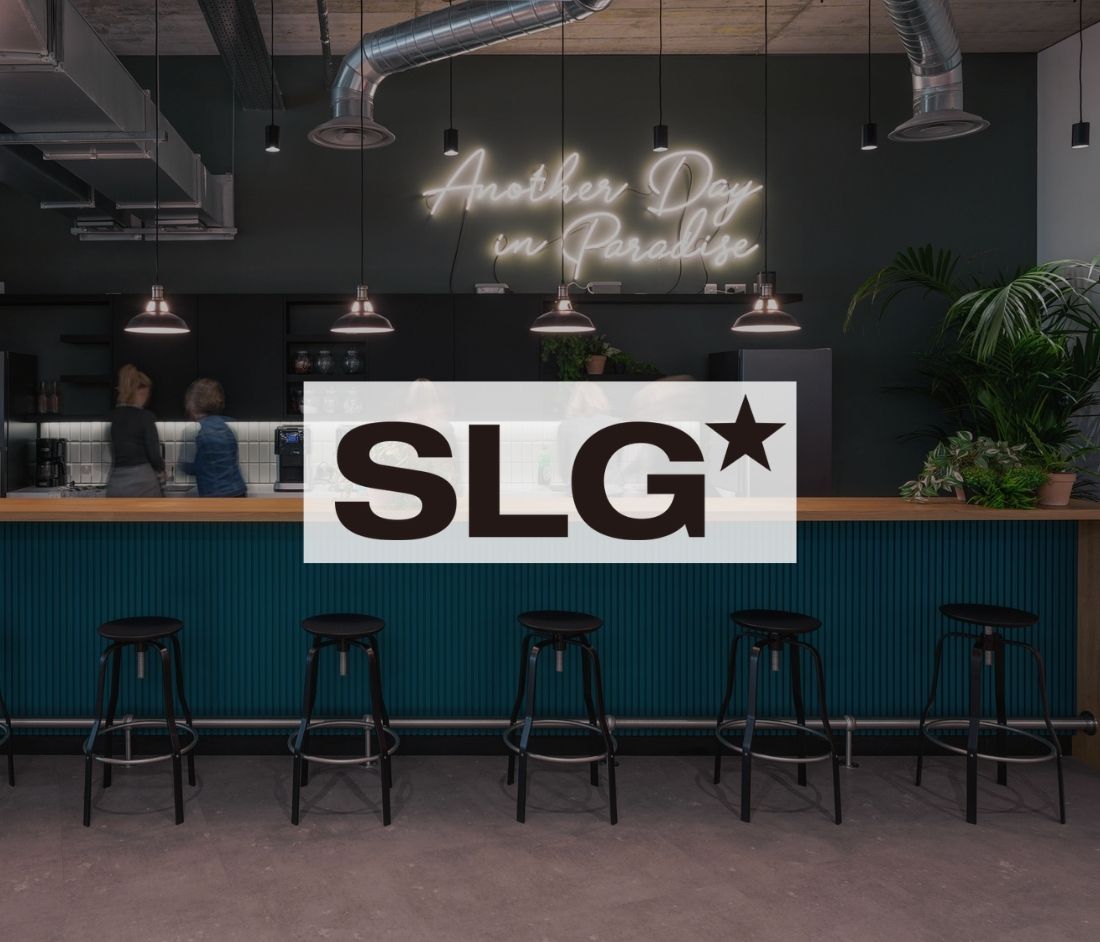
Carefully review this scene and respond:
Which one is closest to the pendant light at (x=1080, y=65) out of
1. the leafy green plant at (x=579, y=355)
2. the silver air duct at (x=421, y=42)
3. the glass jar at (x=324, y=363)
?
the leafy green plant at (x=579, y=355)

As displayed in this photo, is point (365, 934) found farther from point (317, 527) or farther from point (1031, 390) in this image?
point (1031, 390)

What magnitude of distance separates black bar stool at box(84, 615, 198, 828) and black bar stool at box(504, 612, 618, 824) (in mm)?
1250

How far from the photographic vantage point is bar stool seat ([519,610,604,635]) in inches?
133

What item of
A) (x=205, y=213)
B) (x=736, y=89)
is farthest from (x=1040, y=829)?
(x=205, y=213)

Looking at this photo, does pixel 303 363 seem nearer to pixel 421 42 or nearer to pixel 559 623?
pixel 421 42

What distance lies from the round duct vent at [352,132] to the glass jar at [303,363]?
1812 millimetres

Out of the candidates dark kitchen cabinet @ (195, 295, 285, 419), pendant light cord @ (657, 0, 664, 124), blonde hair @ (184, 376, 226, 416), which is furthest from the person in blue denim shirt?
pendant light cord @ (657, 0, 664, 124)

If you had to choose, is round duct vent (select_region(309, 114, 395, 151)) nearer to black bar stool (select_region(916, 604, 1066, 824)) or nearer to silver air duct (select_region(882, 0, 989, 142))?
silver air duct (select_region(882, 0, 989, 142))

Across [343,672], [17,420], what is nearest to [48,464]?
[17,420]

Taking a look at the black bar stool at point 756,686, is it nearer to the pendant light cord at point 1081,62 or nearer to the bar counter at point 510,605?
the bar counter at point 510,605

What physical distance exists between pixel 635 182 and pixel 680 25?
3.45 feet

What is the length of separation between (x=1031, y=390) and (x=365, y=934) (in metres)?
4.32

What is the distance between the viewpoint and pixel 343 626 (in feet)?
11.2

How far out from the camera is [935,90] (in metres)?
4.51
